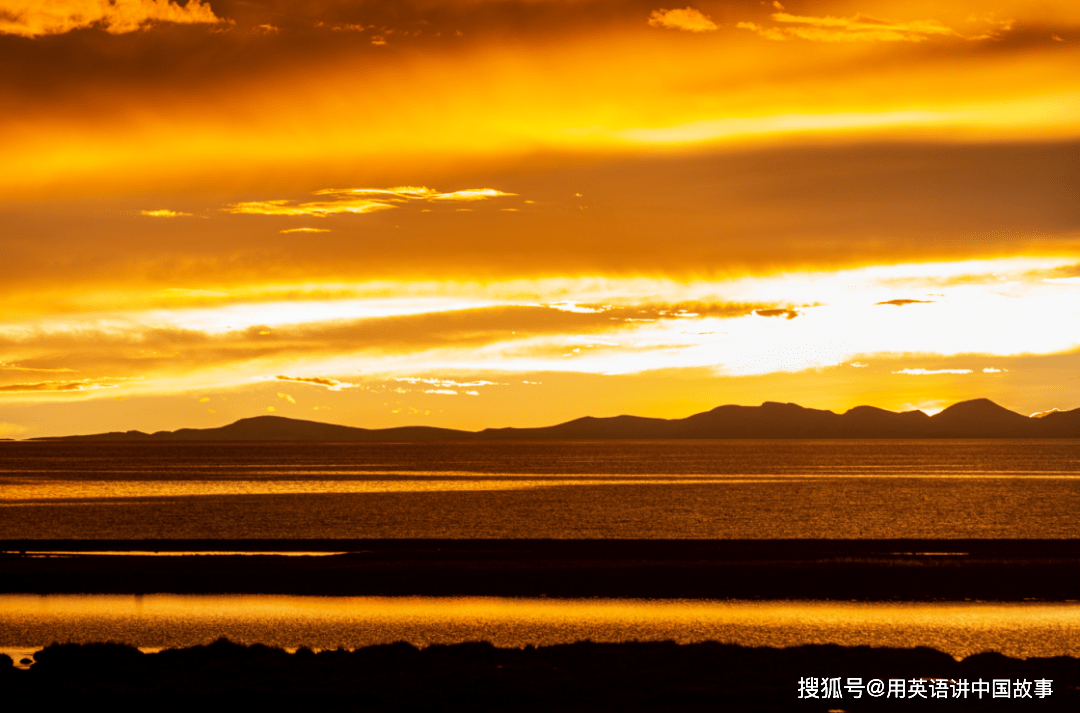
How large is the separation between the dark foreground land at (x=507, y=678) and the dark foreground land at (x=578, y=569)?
11845 millimetres

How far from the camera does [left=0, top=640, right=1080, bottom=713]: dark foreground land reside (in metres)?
19.9

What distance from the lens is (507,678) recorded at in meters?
21.7

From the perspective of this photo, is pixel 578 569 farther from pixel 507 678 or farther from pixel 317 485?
pixel 317 485

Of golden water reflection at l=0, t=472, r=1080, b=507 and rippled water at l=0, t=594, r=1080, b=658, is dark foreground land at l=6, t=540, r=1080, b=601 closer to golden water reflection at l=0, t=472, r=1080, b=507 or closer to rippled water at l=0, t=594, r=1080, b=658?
A: rippled water at l=0, t=594, r=1080, b=658

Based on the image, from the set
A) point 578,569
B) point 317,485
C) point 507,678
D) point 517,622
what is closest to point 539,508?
point 578,569

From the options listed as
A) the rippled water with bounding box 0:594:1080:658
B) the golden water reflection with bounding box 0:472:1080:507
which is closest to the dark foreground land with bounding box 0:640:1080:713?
the rippled water with bounding box 0:594:1080:658

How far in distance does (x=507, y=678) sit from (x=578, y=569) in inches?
749

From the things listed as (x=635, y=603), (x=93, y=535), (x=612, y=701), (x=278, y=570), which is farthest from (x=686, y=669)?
(x=93, y=535)

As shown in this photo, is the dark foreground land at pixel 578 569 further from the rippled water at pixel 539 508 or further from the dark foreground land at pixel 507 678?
the rippled water at pixel 539 508

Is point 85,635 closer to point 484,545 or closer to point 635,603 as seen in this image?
point 635,603

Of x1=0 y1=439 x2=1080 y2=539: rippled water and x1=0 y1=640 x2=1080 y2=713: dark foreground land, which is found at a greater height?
x1=0 y1=439 x2=1080 y2=539: rippled water

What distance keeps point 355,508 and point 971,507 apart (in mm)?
56864

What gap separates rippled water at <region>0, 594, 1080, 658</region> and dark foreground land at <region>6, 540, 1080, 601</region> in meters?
1.94

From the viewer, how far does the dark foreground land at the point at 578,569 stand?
36719mm
